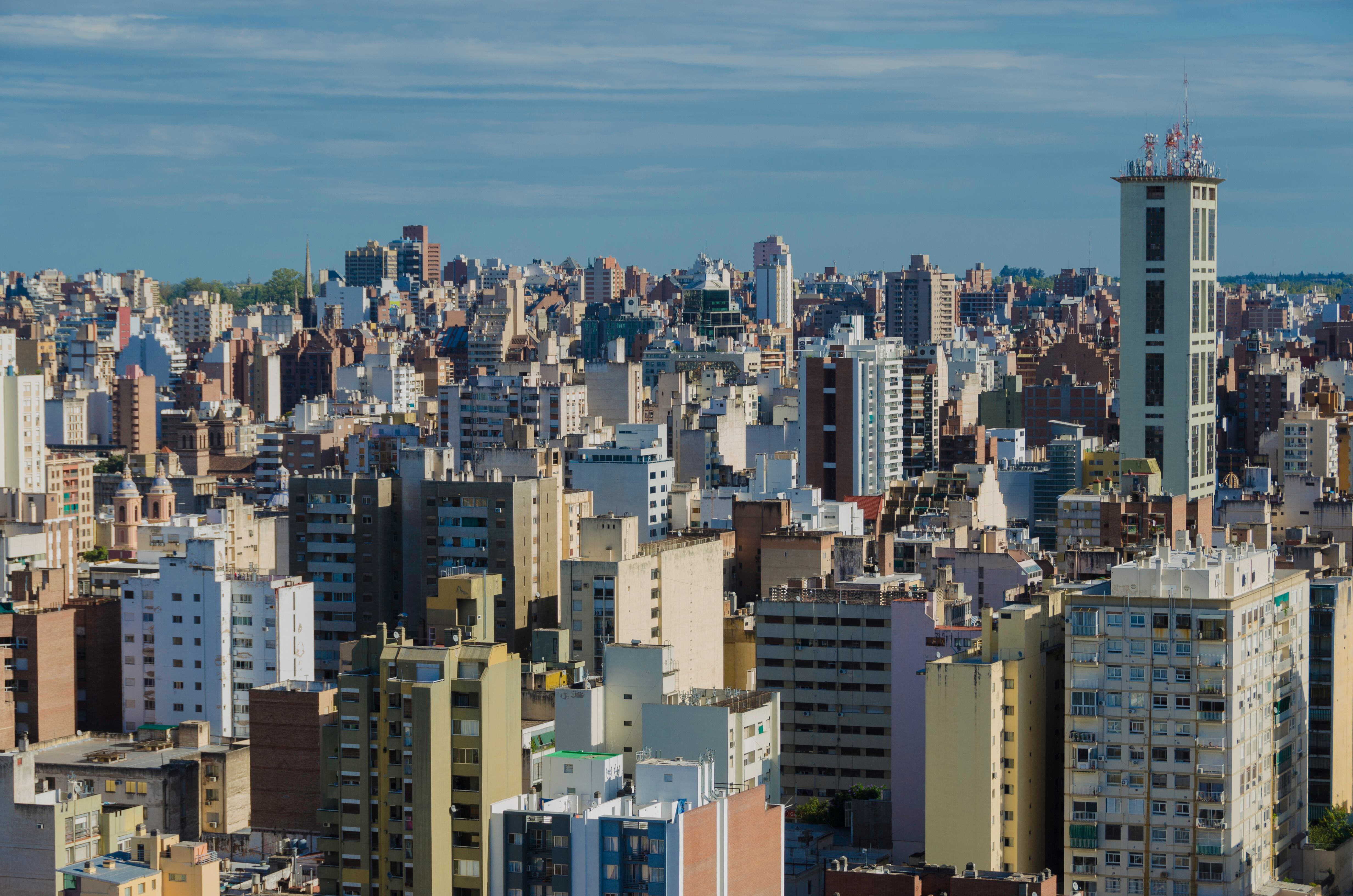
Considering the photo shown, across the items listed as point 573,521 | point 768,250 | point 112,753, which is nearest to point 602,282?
point 768,250

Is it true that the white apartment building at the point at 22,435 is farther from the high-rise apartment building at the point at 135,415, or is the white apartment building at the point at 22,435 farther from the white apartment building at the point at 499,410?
the high-rise apartment building at the point at 135,415

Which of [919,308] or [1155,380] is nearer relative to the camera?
[1155,380]

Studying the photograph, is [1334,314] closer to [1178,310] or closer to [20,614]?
[1178,310]

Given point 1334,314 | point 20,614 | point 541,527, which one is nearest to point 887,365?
point 541,527

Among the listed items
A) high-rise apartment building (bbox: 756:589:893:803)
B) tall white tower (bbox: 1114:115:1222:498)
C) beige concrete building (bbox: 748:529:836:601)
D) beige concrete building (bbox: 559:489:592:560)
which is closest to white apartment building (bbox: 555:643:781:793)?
high-rise apartment building (bbox: 756:589:893:803)

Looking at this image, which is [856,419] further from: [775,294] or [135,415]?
[775,294]
